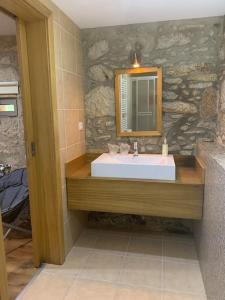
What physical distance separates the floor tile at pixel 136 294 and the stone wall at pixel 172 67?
1.29m

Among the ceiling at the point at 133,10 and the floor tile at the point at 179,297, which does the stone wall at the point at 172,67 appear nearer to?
the ceiling at the point at 133,10

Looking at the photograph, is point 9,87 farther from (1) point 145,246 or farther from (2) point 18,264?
(1) point 145,246

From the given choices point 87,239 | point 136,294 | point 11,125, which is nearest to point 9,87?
point 11,125

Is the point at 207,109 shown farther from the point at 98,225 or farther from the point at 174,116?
the point at 98,225

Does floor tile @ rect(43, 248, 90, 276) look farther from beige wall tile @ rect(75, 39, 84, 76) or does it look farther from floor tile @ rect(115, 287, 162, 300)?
beige wall tile @ rect(75, 39, 84, 76)

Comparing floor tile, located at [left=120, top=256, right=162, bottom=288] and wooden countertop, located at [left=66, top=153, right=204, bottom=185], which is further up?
wooden countertop, located at [left=66, top=153, right=204, bottom=185]

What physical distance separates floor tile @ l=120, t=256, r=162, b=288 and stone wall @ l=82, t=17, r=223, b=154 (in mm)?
1077

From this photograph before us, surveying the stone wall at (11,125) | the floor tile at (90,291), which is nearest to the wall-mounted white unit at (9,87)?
the stone wall at (11,125)

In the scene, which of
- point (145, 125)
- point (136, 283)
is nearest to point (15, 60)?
point (145, 125)

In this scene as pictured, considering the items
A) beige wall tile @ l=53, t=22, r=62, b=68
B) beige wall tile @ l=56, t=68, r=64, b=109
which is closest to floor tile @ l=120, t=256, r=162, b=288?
beige wall tile @ l=56, t=68, r=64, b=109

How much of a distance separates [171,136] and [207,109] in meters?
0.43

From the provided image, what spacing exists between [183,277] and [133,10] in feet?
7.47

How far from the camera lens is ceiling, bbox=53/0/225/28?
6.12 ft

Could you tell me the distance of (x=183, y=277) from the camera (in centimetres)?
193
